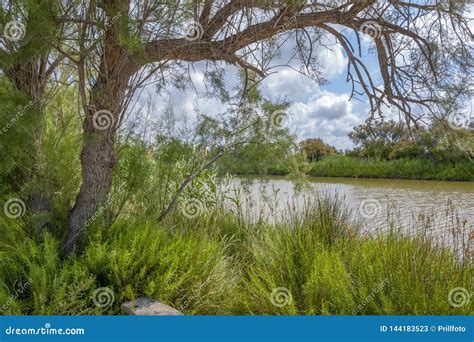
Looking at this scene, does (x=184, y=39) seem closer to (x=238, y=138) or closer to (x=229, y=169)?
(x=238, y=138)

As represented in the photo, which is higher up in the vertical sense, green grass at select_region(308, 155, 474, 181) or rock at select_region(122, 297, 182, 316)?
green grass at select_region(308, 155, 474, 181)

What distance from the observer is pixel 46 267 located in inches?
135

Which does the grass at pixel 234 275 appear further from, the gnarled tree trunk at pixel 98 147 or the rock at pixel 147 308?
the gnarled tree trunk at pixel 98 147

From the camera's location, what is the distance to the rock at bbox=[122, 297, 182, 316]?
3086mm

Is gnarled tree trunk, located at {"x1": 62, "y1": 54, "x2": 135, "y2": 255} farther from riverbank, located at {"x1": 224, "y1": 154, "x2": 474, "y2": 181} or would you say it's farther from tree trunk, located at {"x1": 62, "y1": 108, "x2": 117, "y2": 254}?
riverbank, located at {"x1": 224, "y1": 154, "x2": 474, "y2": 181}

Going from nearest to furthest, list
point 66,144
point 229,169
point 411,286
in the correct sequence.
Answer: point 411,286
point 66,144
point 229,169

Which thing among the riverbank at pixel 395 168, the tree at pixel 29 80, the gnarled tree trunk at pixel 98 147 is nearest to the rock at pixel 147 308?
the gnarled tree trunk at pixel 98 147

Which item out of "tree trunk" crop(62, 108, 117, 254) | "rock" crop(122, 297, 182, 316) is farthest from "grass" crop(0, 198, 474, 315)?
"tree trunk" crop(62, 108, 117, 254)

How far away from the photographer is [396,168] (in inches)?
602

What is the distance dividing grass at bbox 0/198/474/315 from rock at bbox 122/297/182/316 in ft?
0.27

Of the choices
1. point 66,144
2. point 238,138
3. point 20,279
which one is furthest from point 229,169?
point 20,279

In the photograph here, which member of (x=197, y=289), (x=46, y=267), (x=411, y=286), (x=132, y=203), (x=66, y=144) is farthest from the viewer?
(x=132, y=203)

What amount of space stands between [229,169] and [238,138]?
572mm

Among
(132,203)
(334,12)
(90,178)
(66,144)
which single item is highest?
(334,12)
